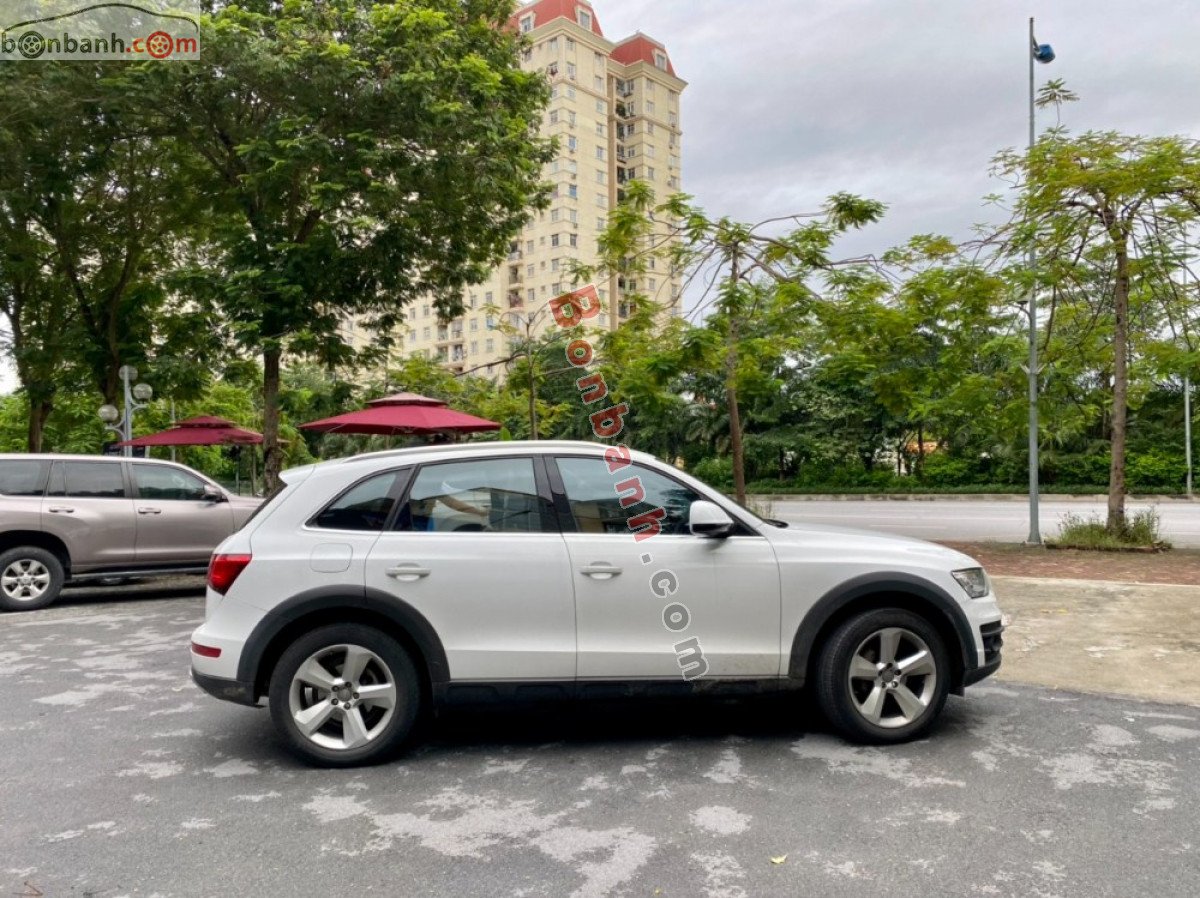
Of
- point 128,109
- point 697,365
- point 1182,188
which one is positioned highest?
point 128,109

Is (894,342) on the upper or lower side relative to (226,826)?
upper

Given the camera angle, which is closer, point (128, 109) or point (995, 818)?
point (995, 818)

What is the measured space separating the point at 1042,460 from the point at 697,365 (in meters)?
26.4

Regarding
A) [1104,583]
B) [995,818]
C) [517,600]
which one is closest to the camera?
[995,818]

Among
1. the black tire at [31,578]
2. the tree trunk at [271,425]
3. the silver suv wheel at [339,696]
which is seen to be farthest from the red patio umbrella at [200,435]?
the silver suv wheel at [339,696]

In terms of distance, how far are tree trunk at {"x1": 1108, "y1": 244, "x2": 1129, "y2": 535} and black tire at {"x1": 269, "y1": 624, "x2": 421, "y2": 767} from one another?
1204 cm

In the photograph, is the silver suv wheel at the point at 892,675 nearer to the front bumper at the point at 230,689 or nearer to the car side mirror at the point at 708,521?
the car side mirror at the point at 708,521

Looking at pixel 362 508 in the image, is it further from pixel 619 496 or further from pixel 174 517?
pixel 174 517

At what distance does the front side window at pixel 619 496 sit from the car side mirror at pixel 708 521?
11 centimetres

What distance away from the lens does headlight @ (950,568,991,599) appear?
4461mm

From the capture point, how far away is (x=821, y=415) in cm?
3950

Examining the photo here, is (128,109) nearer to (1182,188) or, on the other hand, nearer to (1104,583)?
(1104,583)

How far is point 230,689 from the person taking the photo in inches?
163

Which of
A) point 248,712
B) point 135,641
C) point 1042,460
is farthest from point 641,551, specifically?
point 1042,460
